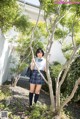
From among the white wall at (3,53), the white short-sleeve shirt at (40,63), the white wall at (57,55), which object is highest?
the white short-sleeve shirt at (40,63)

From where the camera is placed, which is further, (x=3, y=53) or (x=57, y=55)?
(x=57, y=55)

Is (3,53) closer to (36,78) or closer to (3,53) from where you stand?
(3,53)

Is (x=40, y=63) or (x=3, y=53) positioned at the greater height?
(x=40, y=63)

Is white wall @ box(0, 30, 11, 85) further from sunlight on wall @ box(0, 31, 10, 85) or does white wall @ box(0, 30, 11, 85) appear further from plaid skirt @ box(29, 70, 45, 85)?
plaid skirt @ box(29, 70, 45, 85)

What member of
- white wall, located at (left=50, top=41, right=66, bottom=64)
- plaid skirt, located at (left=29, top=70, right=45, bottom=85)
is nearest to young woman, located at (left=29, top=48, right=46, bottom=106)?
plaid skirt, located at (left=29, top=70, right=45, bottom=85)

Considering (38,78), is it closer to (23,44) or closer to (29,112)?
(29,112)

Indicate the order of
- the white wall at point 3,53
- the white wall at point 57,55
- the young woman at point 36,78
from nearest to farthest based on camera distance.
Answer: the young woman at point 36,78
the white wall at point 3,53
the white wall at point 57,55

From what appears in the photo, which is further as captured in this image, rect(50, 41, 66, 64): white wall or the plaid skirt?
rect(50, 41, 66, 64): white wall

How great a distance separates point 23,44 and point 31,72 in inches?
152

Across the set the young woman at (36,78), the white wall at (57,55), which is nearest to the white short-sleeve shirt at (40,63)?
the young woman at (36,78)

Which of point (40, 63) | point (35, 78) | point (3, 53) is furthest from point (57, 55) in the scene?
point (35, 78)

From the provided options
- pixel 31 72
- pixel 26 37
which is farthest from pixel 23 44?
pixel 31 72

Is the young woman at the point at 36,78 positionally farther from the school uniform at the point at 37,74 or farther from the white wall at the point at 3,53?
the white wall at the point at 3,53

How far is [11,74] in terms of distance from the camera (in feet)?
38.9
